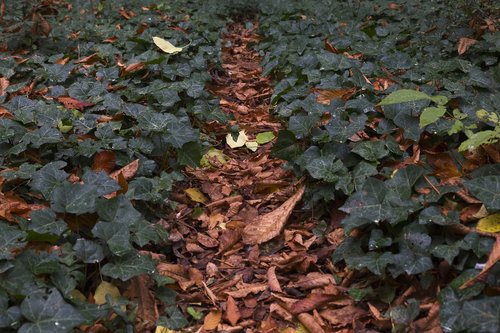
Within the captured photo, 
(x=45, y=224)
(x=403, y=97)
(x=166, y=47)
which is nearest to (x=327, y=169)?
(x=403, y=97)

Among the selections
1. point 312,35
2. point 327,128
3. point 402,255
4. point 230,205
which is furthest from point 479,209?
point 312,35

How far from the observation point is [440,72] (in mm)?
3619

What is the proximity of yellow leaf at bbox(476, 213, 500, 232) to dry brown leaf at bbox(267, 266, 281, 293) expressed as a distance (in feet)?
2.98

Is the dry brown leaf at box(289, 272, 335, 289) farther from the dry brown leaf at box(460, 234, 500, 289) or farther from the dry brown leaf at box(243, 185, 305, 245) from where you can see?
the dry brown leaf at box(460, 234, 500, 289)

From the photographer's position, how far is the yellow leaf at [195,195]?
3.12 metres

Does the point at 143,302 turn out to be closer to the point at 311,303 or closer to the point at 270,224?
the point at 311,303

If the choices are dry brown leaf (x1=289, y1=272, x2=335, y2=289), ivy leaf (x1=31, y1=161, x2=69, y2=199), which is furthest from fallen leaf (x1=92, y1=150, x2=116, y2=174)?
dry brown leaf (x1=289, y1=272, x2=335, y2=289)

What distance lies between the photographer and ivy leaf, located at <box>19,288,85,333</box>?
6.06 ft

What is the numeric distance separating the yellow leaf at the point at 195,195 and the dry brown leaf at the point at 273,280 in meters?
0.74

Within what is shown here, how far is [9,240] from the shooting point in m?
2.15

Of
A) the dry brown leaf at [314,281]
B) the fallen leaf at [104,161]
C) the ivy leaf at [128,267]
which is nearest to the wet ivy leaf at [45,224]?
the ivy leaf at [128,267]

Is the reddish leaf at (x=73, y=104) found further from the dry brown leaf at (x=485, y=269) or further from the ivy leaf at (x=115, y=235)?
the dry brown leaf at (x=485, y=269)

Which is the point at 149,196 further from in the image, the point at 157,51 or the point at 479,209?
the point at 157,51

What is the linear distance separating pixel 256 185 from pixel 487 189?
1.38 metres
